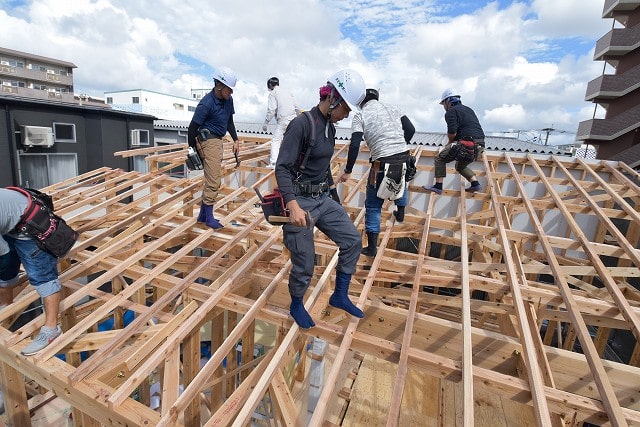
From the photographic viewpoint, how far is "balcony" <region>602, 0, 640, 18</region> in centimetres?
1684

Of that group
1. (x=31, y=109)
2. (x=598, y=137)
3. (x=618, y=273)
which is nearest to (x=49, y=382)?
(x=618, y=273)

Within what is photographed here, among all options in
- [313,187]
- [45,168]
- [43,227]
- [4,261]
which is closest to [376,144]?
[313,187]

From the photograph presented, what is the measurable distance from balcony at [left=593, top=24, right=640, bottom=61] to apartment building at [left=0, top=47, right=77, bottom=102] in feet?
116

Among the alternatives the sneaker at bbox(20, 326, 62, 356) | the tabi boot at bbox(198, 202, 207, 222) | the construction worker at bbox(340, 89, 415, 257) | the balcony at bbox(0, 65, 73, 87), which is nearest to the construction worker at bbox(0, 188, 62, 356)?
the sneaker at bbox(20, 326, 62, 356)

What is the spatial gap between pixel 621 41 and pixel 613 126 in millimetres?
4263

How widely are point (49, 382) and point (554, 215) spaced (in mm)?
9059

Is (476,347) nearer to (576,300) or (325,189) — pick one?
(576,300)

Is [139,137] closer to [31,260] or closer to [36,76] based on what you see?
[31,260]

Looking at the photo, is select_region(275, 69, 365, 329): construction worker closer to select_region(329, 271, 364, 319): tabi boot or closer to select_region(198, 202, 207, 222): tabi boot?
select_region(329, 271, 364, 319): tabi boot

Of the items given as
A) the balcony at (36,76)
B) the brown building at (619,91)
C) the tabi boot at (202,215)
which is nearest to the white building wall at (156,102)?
the balcony at (36,76)

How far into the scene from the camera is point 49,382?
109 inches

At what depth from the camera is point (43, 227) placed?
3.00 meters

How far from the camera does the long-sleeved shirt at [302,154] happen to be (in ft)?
8.32

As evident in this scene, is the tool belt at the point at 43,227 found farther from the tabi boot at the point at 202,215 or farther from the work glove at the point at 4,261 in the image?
the tabi boot at the point at 202,215
